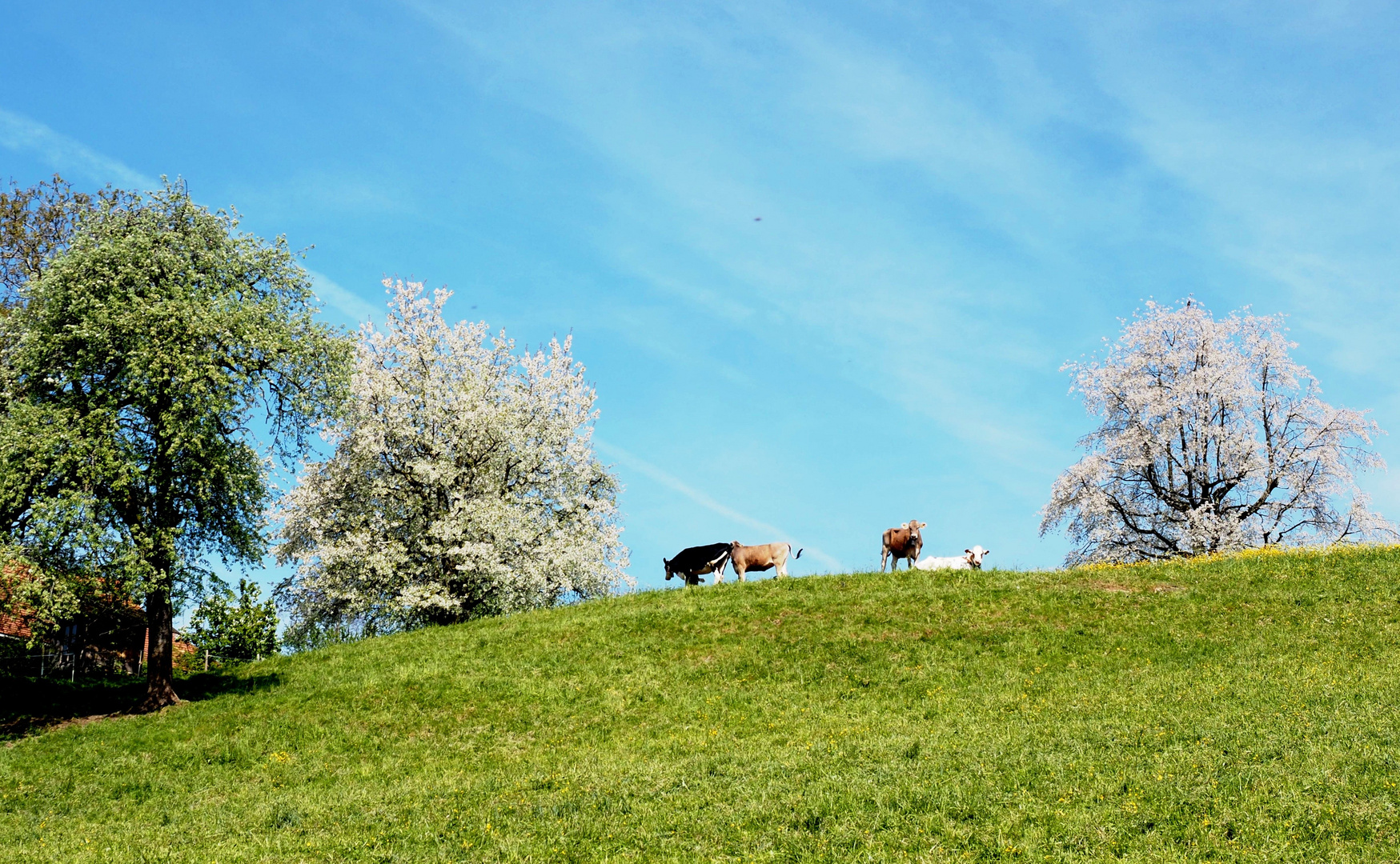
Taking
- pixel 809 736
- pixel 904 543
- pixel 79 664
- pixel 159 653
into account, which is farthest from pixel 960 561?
pixel 79 664

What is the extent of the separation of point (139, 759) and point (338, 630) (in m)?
18.3

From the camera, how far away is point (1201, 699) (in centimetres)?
2270

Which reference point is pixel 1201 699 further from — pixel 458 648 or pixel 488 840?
pixel 458 648

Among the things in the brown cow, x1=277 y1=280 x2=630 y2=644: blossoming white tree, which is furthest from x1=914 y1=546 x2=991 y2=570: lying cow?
x1=277 y1=280 x2=630 y2=644: blossoming white tree

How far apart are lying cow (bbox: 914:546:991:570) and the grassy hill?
3257 millimetres

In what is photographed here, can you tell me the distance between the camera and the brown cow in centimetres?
3859

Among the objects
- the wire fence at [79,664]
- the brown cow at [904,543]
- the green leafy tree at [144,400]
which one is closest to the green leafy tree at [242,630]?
the wire fence at [79,664]

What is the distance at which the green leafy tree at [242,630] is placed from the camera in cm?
4431

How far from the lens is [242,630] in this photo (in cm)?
4528

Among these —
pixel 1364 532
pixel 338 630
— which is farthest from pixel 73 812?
pixel 1364 532

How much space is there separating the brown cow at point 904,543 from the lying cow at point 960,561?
53cm

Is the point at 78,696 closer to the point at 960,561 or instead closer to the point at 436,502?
the point at 436,502

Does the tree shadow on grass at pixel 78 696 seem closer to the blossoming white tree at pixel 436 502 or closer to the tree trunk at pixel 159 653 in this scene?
the tree trunk at pixel 159 653

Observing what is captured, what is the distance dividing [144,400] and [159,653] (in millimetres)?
7714
